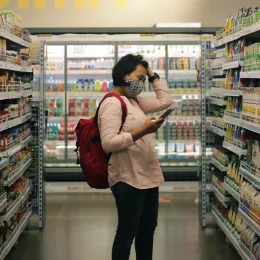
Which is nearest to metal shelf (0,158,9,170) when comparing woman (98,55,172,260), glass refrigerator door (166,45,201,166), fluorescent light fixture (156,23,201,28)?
woman (98,55,172,260)

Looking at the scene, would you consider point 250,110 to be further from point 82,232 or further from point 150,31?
point 150,31

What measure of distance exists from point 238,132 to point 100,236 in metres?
1.89

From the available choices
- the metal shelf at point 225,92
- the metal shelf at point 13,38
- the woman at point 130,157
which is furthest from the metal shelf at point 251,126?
the metal shelf at point 13,38

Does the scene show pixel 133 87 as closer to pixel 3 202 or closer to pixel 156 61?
pixel 3 202

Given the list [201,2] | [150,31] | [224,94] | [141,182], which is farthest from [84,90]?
[141,182]

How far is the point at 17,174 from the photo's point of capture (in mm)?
4867

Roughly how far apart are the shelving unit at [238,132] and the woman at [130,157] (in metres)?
0.85

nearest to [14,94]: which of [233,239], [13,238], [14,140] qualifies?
[14,140]

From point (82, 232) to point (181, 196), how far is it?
7.50 ft

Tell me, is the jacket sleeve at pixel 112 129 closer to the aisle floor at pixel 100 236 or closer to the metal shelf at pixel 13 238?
the metal shelf at pixel 13 238

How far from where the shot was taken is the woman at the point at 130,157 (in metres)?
3.22

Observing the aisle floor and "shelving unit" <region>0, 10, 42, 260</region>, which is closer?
"shelving unit" <region>0, 10, 42, 260</region>

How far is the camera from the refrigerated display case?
821 centimetres

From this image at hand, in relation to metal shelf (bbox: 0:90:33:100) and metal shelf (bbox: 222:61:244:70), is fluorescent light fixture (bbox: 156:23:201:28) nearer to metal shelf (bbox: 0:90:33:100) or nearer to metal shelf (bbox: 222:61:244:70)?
metal shelf (bbox: 0:90:33:100)
